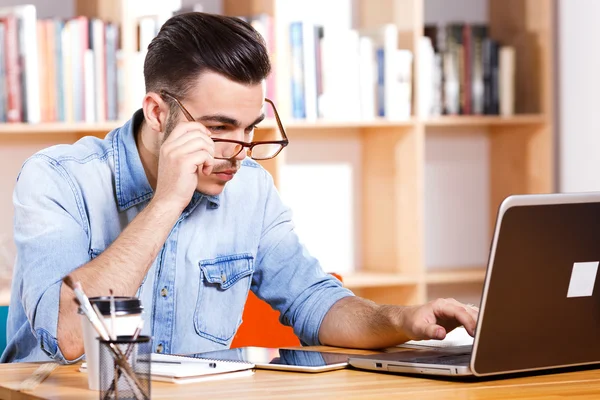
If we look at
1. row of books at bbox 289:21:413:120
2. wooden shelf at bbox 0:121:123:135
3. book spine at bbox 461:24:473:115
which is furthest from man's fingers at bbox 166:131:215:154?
book spine at bbox 461:24:473:115

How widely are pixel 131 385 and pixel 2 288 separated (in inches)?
75.8

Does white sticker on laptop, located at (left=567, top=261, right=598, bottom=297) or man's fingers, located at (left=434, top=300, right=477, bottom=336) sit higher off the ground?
white sticker on laptop, located at (left=567, top=261, right=598, bottom=297)

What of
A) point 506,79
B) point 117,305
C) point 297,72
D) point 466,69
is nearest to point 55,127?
point 297,72

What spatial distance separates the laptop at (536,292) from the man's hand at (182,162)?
0.51m

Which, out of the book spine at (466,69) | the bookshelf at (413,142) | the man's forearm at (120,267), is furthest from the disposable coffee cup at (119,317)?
the book spine at (466,69)

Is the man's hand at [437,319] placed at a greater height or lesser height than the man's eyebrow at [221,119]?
lesser

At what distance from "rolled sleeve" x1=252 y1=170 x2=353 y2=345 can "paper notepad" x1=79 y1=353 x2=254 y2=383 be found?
0.48 metres

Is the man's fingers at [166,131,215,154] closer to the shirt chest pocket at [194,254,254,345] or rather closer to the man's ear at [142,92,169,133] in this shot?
the man's ear at [142,92,169,133]

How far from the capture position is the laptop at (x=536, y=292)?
1.36 metres

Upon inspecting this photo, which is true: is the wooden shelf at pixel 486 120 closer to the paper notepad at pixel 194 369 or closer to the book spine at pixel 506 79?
the book spine at pixel 506 79

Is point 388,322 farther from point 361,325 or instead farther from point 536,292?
point 536,292

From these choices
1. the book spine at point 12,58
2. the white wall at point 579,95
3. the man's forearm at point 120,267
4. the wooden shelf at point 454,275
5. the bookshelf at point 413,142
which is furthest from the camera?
the white wall at point 579,95

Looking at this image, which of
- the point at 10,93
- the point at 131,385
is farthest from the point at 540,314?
the point at 10,93

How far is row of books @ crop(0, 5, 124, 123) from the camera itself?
9.63ft
